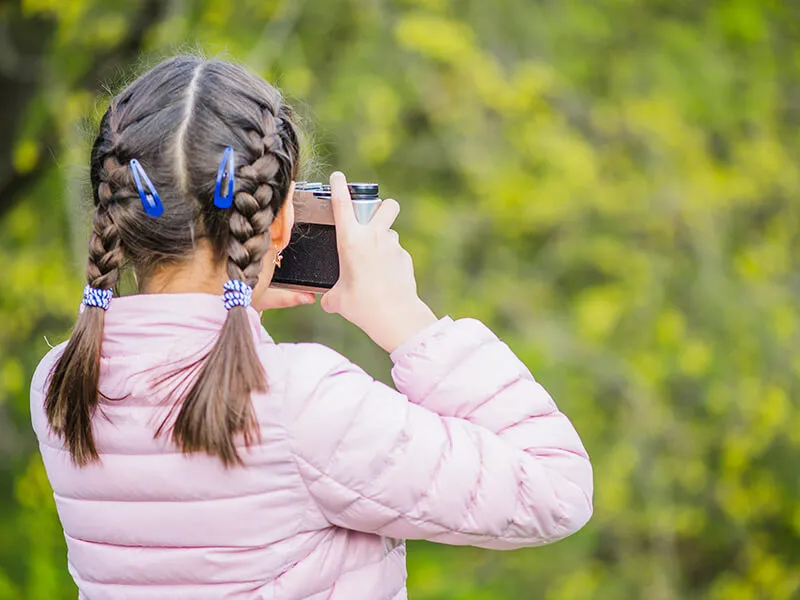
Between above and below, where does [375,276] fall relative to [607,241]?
above

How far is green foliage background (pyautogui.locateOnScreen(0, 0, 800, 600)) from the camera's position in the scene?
4492 millimetres

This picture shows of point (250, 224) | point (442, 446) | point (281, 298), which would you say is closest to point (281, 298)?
point (281, 298)

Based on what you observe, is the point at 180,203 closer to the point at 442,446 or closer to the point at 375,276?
the point at 375,276

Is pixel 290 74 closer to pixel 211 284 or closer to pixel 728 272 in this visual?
pixel 728 272

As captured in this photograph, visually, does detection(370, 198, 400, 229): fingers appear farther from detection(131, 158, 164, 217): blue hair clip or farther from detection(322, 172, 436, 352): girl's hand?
detection(131, 158, 164, 217): blue hair clip

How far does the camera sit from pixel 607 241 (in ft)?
16.2

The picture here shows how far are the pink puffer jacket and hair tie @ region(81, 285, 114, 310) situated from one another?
0.02m

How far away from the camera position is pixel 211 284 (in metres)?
1.17

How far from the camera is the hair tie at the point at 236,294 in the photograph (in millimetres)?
1109

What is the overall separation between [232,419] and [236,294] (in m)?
0.13

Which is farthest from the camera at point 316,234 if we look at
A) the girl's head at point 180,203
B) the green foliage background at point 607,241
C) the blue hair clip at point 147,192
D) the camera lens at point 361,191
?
the green foliage background at point 607,241

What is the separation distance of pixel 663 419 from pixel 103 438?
3874 mm

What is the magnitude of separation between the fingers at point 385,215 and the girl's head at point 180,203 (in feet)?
0.42

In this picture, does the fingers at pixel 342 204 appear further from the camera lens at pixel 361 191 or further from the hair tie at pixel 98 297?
the hair tie at pixel 98 297
